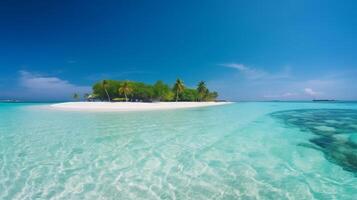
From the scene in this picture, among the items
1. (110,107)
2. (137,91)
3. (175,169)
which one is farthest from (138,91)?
(175,169)

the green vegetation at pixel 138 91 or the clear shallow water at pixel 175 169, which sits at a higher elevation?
the green vegetation at pixel 138 91

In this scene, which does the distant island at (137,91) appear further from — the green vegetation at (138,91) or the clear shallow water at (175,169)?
the clear shallow water at (175,169)

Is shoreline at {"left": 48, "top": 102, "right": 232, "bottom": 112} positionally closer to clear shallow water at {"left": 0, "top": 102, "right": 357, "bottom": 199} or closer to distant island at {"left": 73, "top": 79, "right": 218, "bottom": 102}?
distant island at {"left": 73, "top": 79, "right": 218, "bottom": 102}

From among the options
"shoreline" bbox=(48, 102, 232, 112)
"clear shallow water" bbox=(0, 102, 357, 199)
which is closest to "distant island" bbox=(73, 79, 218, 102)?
"shoreline" bbox=(48, 102, 232, 112)

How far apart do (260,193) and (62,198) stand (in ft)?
13.1

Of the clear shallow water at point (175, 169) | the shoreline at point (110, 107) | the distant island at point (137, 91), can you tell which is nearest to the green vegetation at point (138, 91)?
the distant island at point (137, 91)

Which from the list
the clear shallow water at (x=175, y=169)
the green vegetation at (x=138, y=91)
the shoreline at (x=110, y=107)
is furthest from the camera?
the green vegetation at (x=138, y=91)

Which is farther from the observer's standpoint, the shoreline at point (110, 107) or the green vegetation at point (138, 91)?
the green vegetation at point (138, 91)

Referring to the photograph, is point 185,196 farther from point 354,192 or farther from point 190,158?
point 354,192

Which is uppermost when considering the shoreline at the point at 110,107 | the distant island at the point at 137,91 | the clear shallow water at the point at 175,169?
the distant island at the point at 137,91

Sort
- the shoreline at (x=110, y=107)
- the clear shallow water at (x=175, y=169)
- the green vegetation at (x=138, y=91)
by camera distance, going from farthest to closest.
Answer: the green vegetation at (x=138, y=91) < the shoreline at (x=110, y=107) < the clear shallow water at (x=175, y=169)

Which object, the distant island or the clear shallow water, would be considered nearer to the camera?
the clear shallow water

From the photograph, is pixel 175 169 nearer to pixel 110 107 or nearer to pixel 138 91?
pixel 110 107

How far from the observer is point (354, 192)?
14.6ft
